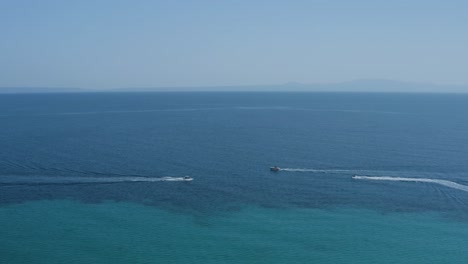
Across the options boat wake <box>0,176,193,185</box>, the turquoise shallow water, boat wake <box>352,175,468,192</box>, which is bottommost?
the turquoise shallow water

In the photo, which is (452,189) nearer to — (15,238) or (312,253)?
(312,253)

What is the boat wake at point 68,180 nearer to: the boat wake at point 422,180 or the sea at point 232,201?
the sea at point 232,201

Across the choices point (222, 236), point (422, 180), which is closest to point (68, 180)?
point (222, 236)

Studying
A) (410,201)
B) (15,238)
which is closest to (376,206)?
(410,201)

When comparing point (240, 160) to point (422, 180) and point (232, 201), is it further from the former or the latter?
point (422, 180)

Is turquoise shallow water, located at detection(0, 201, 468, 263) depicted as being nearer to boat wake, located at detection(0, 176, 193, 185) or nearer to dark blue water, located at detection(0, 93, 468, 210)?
dark blue water, located at detection(0, 93, 468, 210)

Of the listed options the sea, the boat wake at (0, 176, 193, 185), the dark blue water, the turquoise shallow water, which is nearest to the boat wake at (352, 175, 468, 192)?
the sea

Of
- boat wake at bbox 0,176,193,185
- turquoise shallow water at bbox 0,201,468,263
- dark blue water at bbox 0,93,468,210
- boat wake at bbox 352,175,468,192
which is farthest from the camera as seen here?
boat wake at bbox 0,176,193,185
